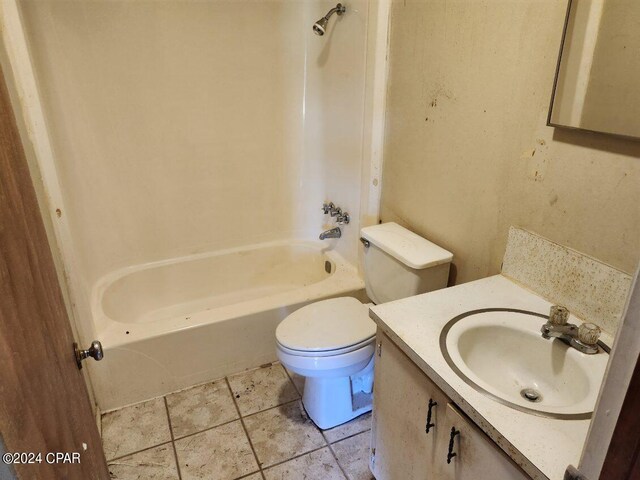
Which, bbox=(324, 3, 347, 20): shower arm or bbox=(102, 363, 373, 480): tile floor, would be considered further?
bbox=(324, 3, 347, 20): shower arm

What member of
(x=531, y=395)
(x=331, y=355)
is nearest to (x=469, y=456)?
(x=531, y=395)

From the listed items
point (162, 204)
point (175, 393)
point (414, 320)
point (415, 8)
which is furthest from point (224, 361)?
point (415, 8)

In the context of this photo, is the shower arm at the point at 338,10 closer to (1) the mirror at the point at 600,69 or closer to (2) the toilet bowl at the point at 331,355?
(1) the mirror at the point at 600,69

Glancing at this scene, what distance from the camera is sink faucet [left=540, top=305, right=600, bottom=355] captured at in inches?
41.4

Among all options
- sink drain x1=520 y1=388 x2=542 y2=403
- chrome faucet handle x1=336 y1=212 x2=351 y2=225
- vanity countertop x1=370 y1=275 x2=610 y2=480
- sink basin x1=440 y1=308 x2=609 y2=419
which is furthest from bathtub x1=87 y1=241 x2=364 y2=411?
sink drain x1=520 y1=388 x2=542 y2=403

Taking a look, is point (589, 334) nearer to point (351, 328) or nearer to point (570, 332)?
point (570, 332)

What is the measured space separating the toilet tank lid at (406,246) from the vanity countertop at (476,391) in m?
0.21

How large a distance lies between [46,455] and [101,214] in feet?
6.34

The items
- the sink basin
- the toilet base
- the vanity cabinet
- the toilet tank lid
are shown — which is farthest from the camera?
the toilet base

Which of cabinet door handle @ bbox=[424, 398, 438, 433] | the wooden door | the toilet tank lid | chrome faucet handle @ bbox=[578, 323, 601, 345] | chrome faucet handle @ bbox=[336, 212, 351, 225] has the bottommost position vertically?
cabinet door handle @ bbox=[424, 398, 438, 433]

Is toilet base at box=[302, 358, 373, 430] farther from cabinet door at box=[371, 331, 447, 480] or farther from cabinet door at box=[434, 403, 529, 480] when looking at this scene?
cabinet door at box=[434, 403, 529, 480]

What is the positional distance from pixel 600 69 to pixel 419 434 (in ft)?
3.43

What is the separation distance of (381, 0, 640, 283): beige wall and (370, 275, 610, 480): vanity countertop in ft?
0.63

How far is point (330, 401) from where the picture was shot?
179 cm
